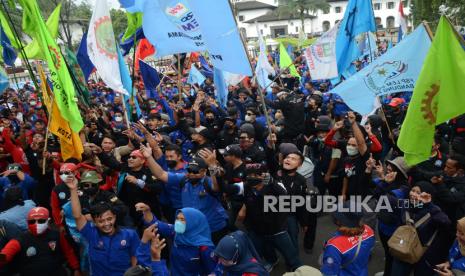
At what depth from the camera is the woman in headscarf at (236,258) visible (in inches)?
118

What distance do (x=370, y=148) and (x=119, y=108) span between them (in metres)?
7.70

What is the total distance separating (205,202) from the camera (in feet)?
14.1

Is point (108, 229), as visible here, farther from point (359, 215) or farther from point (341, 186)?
point (341, 186)

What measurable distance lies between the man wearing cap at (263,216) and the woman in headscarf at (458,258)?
155cm

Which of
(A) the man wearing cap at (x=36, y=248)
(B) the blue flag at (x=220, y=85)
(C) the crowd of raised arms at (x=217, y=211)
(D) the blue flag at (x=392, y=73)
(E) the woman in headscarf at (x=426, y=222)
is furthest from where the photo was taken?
(B) the blue flag at (x=220, y=85)

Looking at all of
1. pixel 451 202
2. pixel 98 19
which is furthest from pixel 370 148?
pixel 98 19

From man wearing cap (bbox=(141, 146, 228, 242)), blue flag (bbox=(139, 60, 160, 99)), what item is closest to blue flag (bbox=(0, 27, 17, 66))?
blue flag (bbox=(139, 60, 160, 99))

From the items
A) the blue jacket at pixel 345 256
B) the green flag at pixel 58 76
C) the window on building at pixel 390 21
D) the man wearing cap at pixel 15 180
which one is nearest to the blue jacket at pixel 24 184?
the man wearing cap at pixel 15 180

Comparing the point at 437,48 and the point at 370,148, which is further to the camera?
the point at 370,148

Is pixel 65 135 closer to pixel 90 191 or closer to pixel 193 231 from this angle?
pixel 90 191

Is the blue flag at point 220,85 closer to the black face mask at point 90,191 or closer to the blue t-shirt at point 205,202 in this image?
the blue t-shirt at point 205,202

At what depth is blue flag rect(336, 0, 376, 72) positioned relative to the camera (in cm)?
642

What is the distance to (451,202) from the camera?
12.3 feet

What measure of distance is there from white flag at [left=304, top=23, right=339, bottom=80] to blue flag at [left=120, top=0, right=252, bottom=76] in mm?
2817
